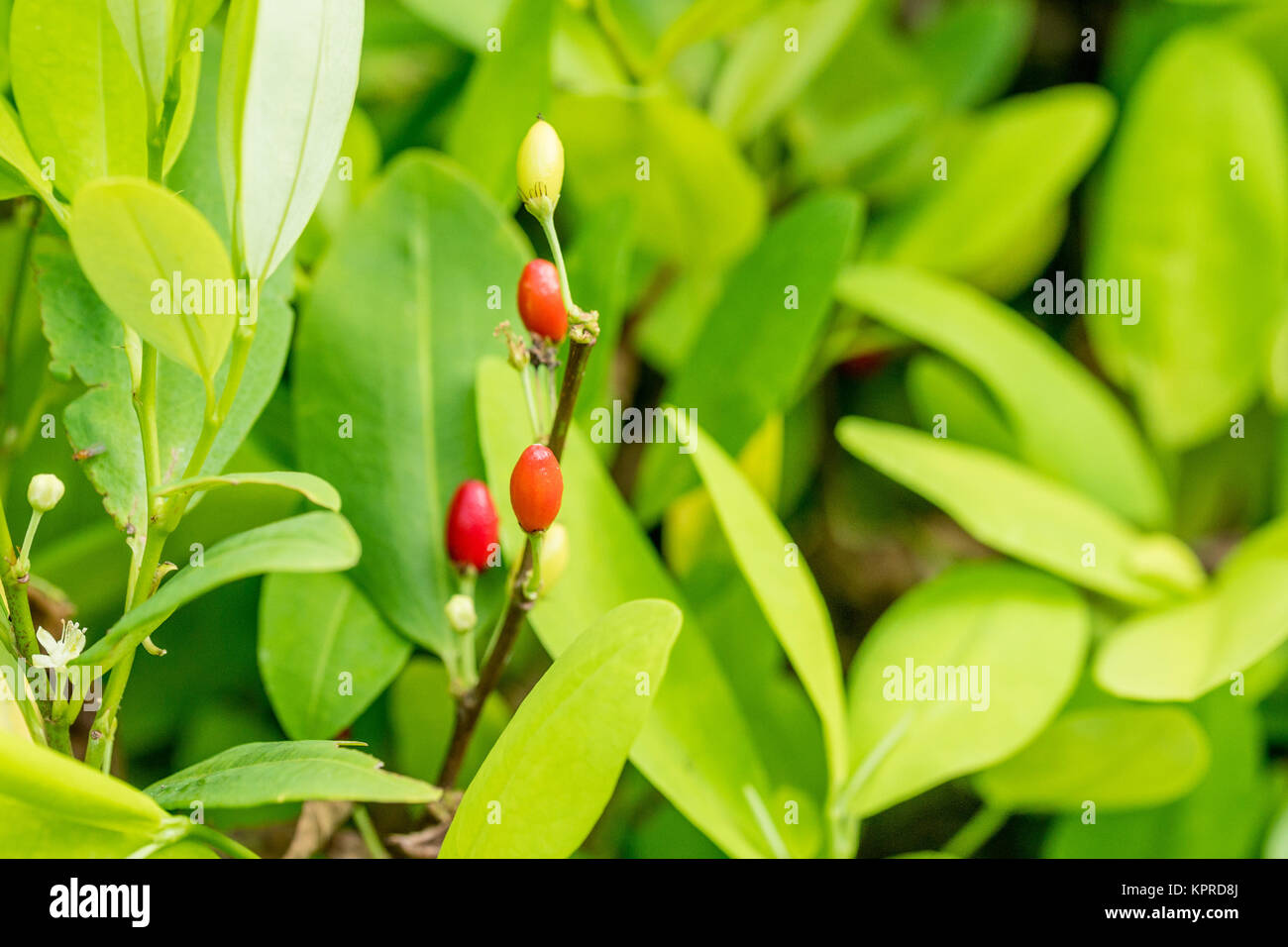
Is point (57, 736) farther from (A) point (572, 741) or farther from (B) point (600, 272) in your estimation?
(B) point (600, 272)

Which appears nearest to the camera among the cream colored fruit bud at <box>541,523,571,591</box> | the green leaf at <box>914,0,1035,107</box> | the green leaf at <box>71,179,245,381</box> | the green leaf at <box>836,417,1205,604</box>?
the green leaf at <box>71,179,245,381</box>

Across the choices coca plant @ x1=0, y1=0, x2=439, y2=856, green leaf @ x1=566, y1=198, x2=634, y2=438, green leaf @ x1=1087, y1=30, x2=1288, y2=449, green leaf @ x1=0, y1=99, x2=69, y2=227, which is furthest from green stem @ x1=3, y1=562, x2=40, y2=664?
green leaf @ x1=1087, y1=30, x2=1288, y2=449

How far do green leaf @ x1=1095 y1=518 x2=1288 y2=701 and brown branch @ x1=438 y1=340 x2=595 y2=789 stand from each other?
26 cm

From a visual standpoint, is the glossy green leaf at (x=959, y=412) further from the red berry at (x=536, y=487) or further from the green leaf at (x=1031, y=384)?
the red berry at (x=536, y=487)

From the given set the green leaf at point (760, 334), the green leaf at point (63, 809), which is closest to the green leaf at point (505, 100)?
the green leaf at point (760, 334)

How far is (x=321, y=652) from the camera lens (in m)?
0.43

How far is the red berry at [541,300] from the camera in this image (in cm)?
36

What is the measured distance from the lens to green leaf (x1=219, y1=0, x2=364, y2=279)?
0.29m

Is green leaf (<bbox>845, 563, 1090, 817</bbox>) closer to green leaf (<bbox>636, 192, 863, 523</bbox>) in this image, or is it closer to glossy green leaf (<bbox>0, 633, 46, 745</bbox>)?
green leaf (<bbox>636, 192, 863, 523</bbox>)

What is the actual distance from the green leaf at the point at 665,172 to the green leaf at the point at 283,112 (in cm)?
26

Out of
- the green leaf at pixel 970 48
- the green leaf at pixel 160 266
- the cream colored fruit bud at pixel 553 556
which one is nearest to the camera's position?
the green leaf at pixel 160 266

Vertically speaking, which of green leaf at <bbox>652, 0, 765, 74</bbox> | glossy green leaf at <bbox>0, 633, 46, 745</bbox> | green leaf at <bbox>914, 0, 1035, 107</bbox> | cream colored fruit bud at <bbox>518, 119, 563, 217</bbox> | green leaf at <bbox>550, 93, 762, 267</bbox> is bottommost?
glossy green leaf at <bbox>0, 633, 46, 745</bbox>

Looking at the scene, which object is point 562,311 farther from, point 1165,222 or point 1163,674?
point 1165,222

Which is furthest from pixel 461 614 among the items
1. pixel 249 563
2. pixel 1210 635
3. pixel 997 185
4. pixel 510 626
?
pixel 997 185
